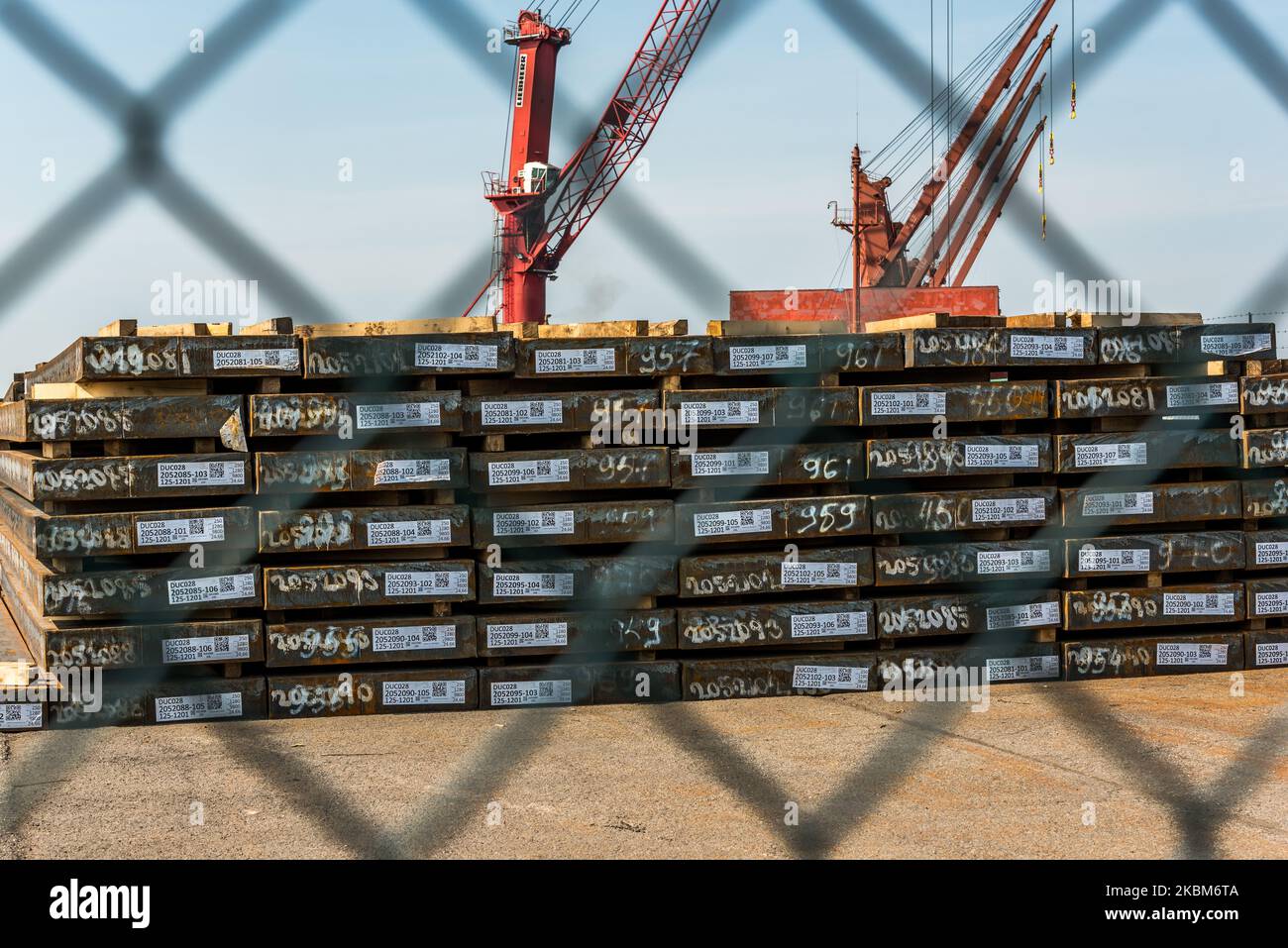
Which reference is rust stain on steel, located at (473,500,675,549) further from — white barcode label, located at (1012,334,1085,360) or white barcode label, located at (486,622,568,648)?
white barcode label, located at (1012,334,1085,360)

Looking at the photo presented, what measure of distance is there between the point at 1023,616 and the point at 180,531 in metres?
4.35

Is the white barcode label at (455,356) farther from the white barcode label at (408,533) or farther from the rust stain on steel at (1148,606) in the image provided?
the rust stain on steel at (1148,606)

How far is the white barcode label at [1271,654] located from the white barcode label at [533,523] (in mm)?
3896

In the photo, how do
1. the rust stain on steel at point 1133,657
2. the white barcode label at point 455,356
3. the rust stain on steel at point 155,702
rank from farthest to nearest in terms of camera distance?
the rust stain on steel at point 1133,657 → the white barcode label at point 455,356 → the rust stain on steel at point 155,702

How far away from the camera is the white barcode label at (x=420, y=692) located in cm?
631

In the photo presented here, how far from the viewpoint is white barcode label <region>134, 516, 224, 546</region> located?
6.07 metres

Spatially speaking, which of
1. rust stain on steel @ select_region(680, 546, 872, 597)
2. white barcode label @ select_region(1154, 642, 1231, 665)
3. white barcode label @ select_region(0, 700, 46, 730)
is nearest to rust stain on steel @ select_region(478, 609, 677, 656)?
rust stain on steel @ select_region(680, 546, 872, 597)

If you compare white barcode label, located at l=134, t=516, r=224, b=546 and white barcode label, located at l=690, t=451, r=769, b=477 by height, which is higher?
white barcode label, located at l=690, t=451, r=769, b=477

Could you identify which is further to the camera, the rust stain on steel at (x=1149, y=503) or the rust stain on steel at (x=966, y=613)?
the rust stain on steel at (x=1149, y=503)

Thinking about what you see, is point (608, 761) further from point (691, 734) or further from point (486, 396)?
point (486, 396)

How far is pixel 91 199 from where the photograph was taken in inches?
71.7

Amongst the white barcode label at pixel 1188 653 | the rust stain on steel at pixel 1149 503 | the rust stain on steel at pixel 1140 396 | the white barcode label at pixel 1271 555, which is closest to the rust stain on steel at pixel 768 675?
the rust stain on steel at pixel 1149 503

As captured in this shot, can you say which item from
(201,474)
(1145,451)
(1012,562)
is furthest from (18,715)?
(1145,451)

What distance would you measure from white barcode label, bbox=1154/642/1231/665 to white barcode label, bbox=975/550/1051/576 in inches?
31.6
